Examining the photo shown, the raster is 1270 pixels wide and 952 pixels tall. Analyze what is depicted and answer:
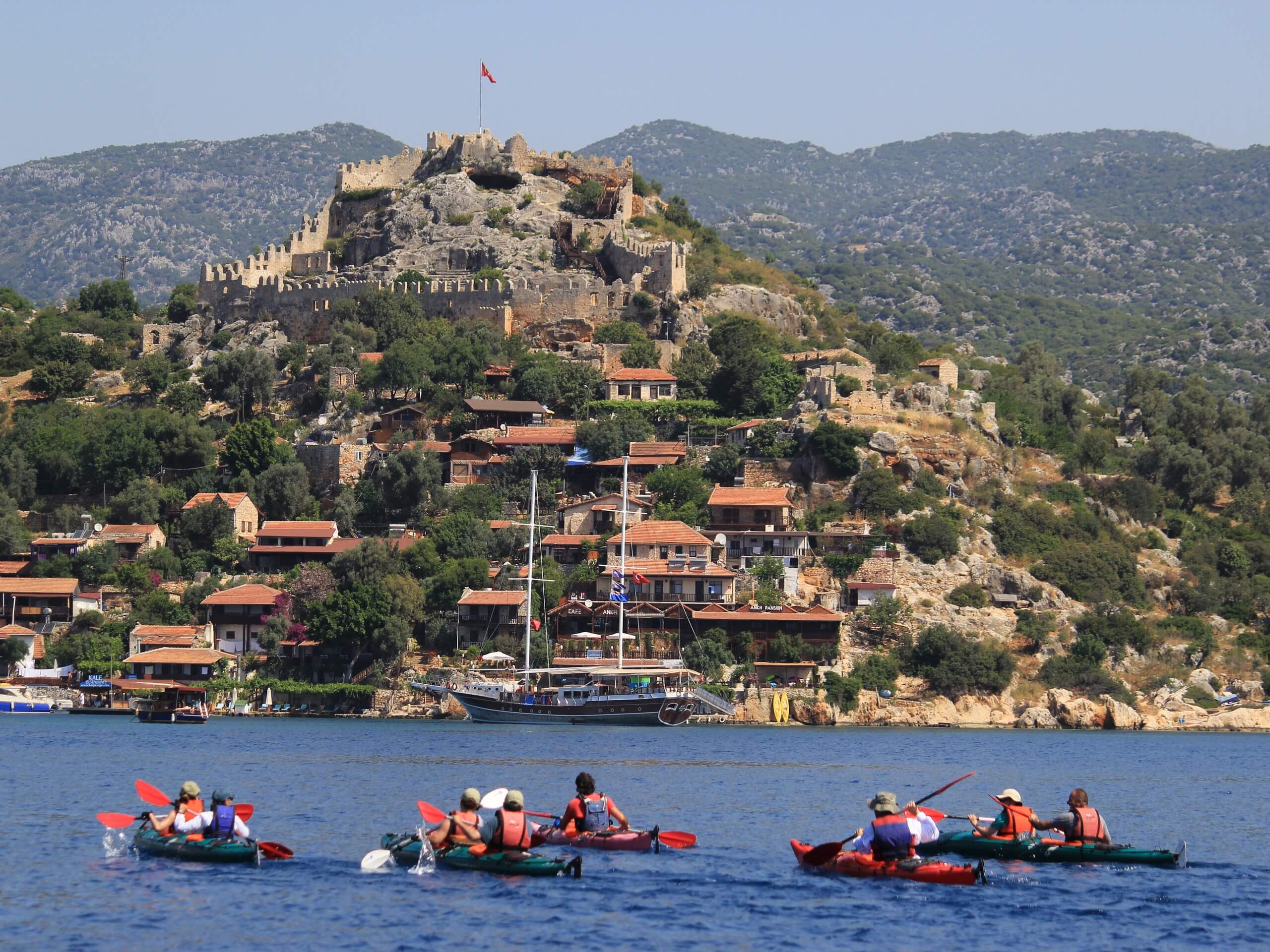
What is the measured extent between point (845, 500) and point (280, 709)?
91.5 ft

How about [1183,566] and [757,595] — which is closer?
[757,595]

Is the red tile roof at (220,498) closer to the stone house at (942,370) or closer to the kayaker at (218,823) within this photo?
the stone house at (942,370)

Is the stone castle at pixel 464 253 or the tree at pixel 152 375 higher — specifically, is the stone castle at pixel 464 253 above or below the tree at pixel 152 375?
above

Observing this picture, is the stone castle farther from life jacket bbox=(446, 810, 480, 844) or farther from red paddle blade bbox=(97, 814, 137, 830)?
life jacket bbox=(446, 810, 480, 844)

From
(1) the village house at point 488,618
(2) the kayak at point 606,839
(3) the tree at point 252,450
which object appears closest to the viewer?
(2) the kayak at point 606,839

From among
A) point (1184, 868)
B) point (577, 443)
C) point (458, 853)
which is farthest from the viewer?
point (577, 443)

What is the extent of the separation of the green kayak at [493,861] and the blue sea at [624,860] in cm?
24

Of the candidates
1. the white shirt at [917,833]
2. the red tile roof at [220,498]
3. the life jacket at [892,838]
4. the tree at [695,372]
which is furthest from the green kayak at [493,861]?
the tree at [695,372]

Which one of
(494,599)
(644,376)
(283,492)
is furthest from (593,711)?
(644,376)

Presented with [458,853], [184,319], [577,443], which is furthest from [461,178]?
[458,853]

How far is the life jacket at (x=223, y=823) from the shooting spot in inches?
1382

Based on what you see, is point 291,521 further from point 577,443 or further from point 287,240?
point 287,240

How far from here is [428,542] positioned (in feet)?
286

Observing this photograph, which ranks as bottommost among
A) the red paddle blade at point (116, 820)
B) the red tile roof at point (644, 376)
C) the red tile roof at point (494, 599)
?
the red paddle blade at point (116, 820)
